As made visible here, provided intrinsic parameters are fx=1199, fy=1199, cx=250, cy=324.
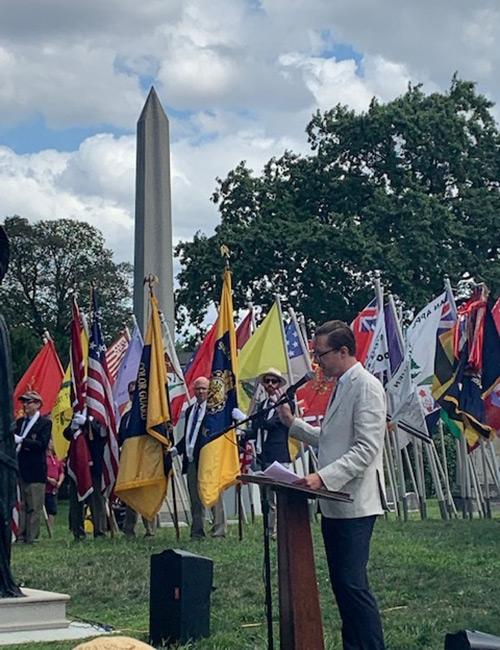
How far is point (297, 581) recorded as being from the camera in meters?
6.53

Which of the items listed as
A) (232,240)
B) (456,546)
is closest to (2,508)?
(456,546)

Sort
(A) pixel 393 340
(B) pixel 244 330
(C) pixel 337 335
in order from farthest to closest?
(B) pixel 244 330 < (A) pixel 393 340 < (C) pixel 337 335

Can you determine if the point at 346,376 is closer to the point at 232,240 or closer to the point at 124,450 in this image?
the point at 124,450

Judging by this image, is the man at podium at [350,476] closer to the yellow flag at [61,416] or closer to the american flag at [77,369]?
the american flag at [77,369]

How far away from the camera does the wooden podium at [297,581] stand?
→ 6.52 meters

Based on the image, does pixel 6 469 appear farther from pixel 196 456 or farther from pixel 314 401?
pixel 314 401

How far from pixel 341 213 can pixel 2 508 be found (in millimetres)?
31303

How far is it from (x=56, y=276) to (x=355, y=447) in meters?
42.3

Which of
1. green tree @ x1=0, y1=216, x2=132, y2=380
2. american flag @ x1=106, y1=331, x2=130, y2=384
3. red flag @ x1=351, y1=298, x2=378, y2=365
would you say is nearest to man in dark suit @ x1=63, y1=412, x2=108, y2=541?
american flag @ x1=106, y1=331, x2=130, y2=384

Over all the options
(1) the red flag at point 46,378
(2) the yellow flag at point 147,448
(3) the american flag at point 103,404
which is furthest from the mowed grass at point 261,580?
(1) the red flag at point 46,378

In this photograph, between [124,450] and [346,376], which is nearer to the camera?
[346,376]

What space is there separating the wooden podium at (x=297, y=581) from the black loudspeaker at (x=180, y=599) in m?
1.88

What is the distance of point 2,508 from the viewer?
8688mm

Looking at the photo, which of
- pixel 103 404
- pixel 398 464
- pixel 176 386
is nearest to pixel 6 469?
pixel 103 404
